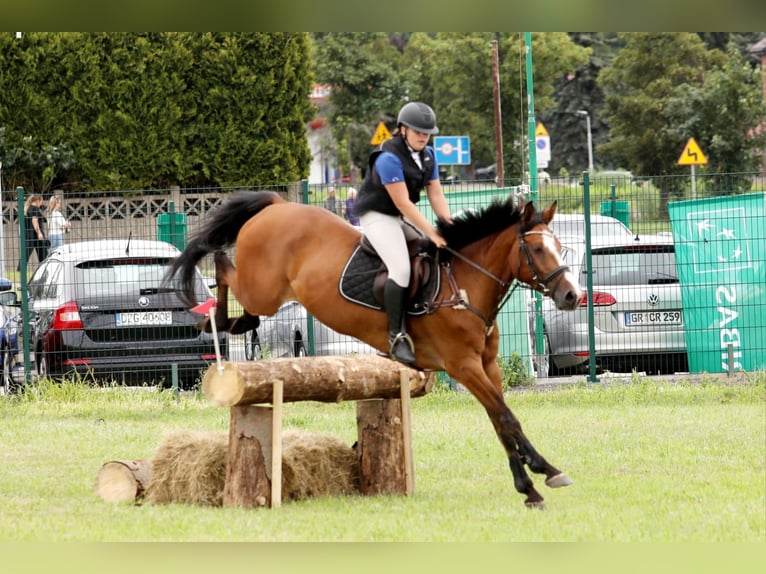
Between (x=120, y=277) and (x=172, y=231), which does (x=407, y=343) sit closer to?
(x=120, y=277)

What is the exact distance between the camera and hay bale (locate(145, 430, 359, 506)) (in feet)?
30.0

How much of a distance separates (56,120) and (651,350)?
25.3 meters

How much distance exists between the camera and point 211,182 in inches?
1523

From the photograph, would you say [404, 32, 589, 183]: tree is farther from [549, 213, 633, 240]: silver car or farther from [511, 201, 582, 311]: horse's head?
[511, 201, 582, 311]: horse's head

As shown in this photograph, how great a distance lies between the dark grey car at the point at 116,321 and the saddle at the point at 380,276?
514cm

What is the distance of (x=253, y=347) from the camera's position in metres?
16.0

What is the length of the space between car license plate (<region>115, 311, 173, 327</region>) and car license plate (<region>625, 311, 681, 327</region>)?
5396 mm

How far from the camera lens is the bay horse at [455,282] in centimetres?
884

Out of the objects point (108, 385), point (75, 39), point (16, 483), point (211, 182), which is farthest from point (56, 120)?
point (16, 483)

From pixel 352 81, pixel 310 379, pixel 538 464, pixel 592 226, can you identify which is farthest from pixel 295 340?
pixel 352 81

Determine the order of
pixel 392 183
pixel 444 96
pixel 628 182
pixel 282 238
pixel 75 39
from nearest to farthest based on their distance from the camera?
pixel 392 183 → pixel 282 238 → pixel 628 182 → pixel 75 39 → pixel 444 96

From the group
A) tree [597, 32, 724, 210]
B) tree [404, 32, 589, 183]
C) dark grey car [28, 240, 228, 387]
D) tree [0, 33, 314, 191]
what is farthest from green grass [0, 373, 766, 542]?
tree [404, 32, 589, 183]

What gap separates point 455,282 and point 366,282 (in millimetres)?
677

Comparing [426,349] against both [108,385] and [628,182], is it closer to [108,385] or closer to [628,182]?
[108,385]
